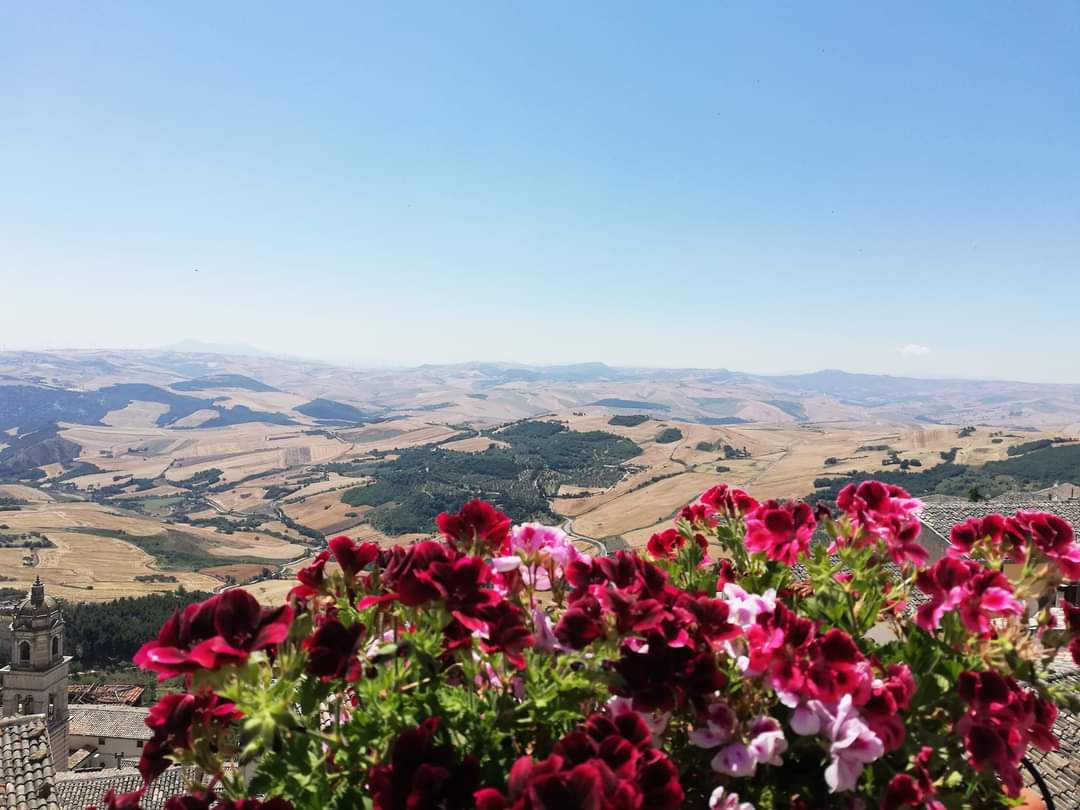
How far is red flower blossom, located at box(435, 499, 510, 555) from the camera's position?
8.52 feet

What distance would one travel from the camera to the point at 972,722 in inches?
85.4

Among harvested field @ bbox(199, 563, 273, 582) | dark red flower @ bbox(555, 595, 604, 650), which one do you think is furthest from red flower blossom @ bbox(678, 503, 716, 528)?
harvested field @ bbox(199, 563, 273, 582)

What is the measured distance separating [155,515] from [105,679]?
4117 inches

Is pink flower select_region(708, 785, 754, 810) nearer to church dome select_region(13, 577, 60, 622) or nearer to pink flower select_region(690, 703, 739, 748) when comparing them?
pink flower select_region(690, 703, 739, 748)

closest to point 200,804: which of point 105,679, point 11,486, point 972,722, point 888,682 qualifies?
point 888,682

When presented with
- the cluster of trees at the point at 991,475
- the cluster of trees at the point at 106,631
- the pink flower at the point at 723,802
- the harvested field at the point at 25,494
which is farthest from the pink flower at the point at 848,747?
the harvested field at the point at 25,494

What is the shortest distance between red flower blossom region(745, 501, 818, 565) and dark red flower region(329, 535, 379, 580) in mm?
1515

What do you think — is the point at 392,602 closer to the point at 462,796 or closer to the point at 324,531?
the point at 462,796

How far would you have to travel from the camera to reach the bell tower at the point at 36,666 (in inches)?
1081

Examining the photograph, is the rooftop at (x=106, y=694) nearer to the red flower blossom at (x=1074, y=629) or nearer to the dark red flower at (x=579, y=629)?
the dark red flower at (x=579, y=629)

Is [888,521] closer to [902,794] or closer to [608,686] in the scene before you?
[902,794]

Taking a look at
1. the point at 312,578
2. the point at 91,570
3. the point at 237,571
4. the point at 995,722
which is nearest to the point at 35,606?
the point at 312,578

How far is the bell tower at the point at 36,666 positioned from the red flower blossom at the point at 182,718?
30787mm

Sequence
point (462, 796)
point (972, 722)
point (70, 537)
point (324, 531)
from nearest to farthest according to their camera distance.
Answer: point (462, 796) → point (972, 722) → point (70, 537) → point (324, 531)
